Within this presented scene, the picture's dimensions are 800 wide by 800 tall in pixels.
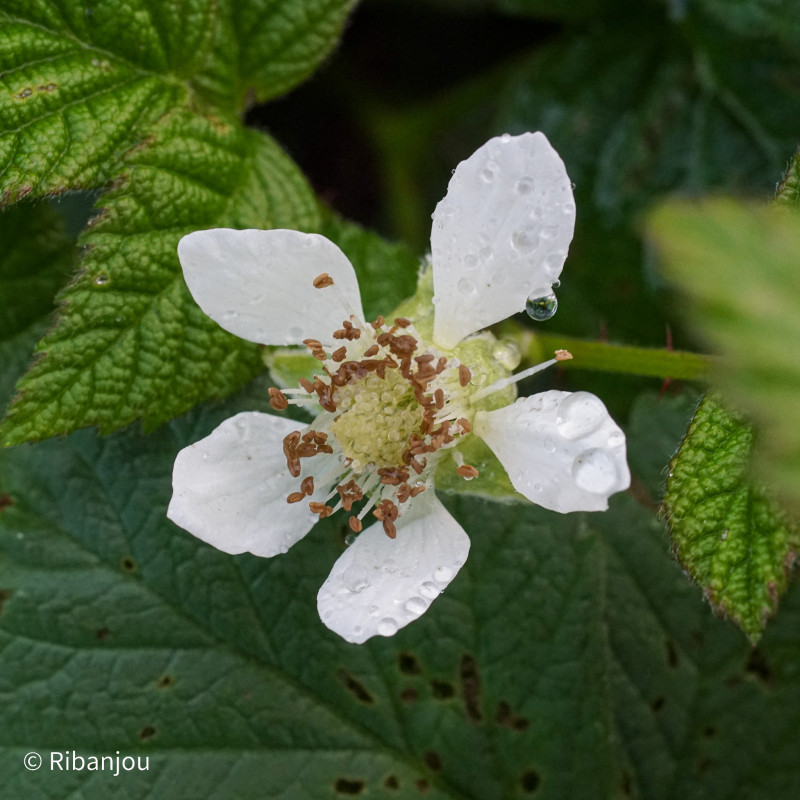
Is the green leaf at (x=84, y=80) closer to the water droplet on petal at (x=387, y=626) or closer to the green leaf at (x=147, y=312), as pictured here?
the green leaf at (x=147, y=312)

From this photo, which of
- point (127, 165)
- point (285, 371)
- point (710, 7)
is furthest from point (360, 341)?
point (710, 7)

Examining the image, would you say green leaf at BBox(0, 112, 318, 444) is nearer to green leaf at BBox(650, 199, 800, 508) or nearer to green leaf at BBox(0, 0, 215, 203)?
green leaf at BBox(0, 0, 215, 203)

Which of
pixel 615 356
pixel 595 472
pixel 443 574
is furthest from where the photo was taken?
pixel 615 356

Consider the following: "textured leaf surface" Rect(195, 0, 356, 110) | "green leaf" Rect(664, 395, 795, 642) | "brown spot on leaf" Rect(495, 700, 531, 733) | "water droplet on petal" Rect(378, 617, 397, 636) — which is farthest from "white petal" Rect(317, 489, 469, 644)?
"textured leaf surface" Rect(195, 0, 356, 110)

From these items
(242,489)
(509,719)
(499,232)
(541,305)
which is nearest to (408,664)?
(509,719)

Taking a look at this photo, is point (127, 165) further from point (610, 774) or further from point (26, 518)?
point (610, 774)

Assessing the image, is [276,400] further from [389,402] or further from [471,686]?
[471,686]
